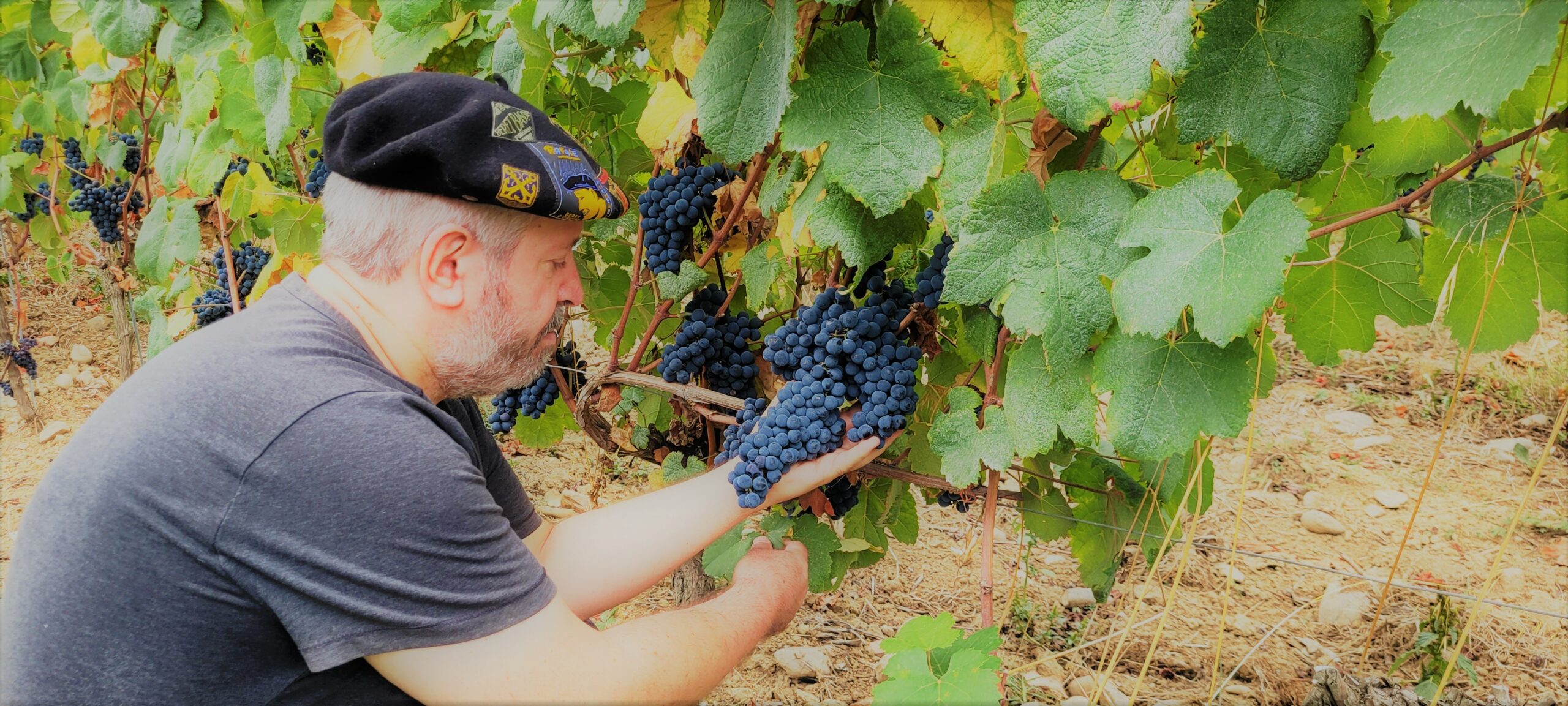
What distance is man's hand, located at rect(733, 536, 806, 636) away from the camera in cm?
206

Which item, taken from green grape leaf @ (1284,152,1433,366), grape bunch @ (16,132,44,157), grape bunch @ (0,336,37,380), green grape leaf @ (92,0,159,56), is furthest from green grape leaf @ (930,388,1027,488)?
grape bunch @ (0,336,37,380)

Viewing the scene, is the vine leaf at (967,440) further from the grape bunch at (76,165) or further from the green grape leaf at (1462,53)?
the grape bunch at (76,165)

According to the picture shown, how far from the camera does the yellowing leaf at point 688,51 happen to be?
1829 millimetres

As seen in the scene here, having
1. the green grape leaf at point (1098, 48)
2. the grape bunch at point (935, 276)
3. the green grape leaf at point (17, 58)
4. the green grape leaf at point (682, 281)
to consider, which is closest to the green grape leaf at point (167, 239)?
the green grape leaf at point (17, 58)

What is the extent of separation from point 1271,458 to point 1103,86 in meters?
4.47

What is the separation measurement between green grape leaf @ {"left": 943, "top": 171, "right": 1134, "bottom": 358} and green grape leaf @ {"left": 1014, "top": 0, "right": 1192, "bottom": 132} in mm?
210

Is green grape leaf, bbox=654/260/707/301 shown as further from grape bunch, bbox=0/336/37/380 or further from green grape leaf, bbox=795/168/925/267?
grape bunch, bbox=0/336/37/380

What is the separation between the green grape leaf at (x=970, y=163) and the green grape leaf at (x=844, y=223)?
0.15 m

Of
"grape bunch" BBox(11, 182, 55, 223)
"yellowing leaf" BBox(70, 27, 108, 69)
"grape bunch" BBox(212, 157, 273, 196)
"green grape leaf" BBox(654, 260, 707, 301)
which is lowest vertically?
"grape bunch" BBox(11, 182, 55, 223)

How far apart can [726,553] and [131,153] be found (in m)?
4.58

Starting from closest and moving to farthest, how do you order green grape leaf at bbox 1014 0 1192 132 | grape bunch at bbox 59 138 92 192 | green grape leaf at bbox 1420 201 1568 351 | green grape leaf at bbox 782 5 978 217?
green grape leaf at bbox 1014 0 1192 132
green grape leaf at bbox 782 5 978 217
green grape leaf at bbox 1420 201 1568 351
grape bunch at bbox 59 138 92 192

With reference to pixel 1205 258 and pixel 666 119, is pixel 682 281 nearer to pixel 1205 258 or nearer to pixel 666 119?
pixel 666 119

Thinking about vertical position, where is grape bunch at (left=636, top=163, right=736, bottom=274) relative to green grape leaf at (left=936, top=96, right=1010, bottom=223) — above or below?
below

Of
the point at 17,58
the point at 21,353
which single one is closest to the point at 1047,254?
the point at 17,58
